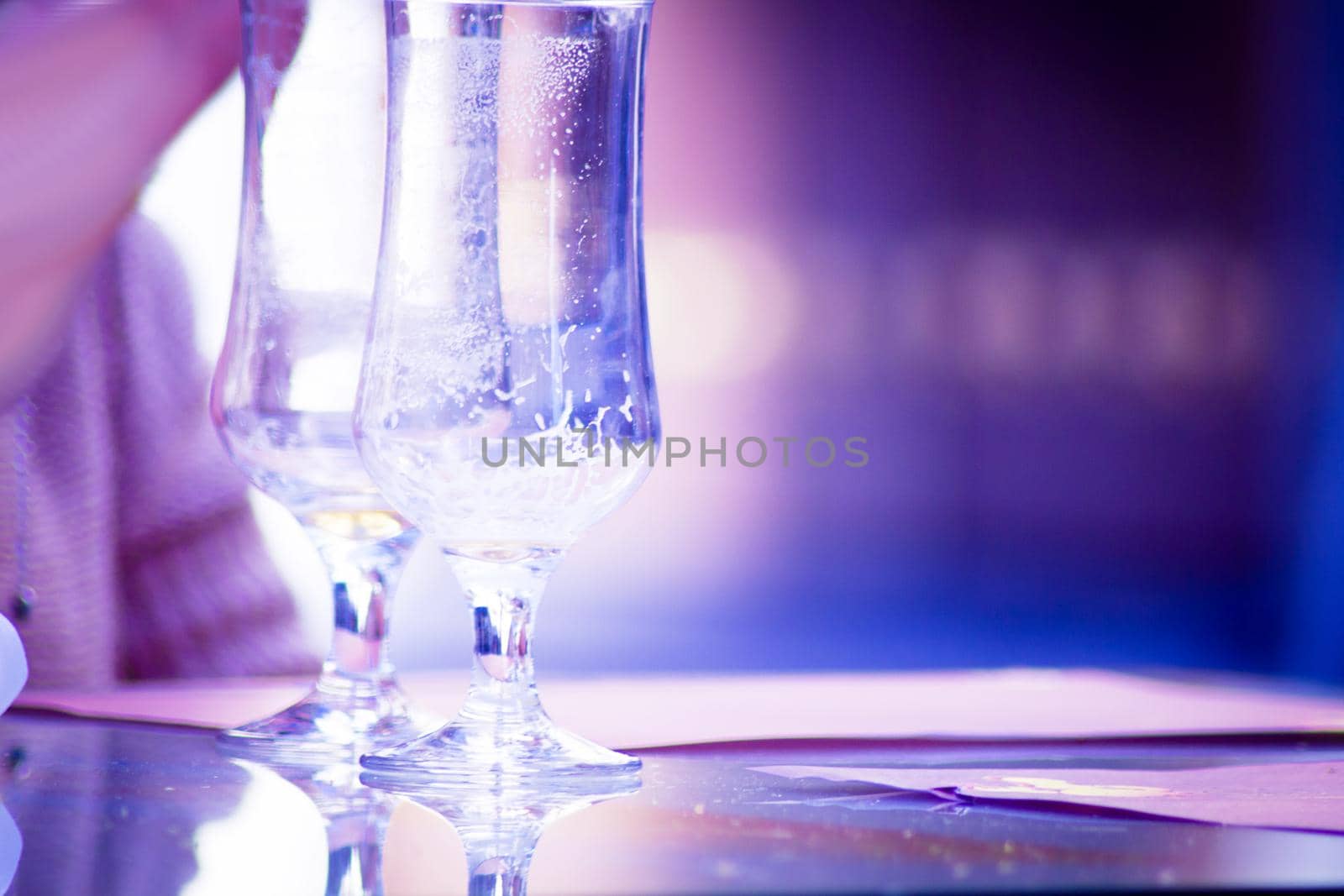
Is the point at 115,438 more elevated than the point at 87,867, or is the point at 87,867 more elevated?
the point at 115,438

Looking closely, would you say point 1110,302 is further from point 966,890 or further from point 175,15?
point 966,890

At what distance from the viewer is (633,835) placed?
37cm

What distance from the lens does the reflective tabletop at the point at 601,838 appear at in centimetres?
32

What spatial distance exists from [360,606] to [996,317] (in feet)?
8.68

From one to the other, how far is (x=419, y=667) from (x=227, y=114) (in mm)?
1050

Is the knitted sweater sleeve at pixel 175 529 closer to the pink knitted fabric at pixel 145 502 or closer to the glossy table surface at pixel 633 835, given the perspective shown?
the pink knitted fabric at pixel 145 502

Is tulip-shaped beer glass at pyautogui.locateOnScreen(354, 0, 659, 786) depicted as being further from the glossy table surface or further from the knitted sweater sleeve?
the knitted sweater sleeve

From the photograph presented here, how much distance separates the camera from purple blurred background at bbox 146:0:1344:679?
9.11ft

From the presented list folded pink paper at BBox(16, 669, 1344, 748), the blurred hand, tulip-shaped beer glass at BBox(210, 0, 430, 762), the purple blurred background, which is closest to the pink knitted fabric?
→ the blurred hand

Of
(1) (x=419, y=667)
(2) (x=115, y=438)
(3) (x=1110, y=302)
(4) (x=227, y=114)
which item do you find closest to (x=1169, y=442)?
(3) (x=1110, y=302)

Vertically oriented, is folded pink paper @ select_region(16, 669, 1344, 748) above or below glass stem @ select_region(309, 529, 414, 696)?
below

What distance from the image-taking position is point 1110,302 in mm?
3012

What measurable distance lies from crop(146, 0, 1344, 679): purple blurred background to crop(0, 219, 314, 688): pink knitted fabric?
168cm

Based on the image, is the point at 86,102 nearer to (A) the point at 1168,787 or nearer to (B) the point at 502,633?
(B) the point at 502,633
